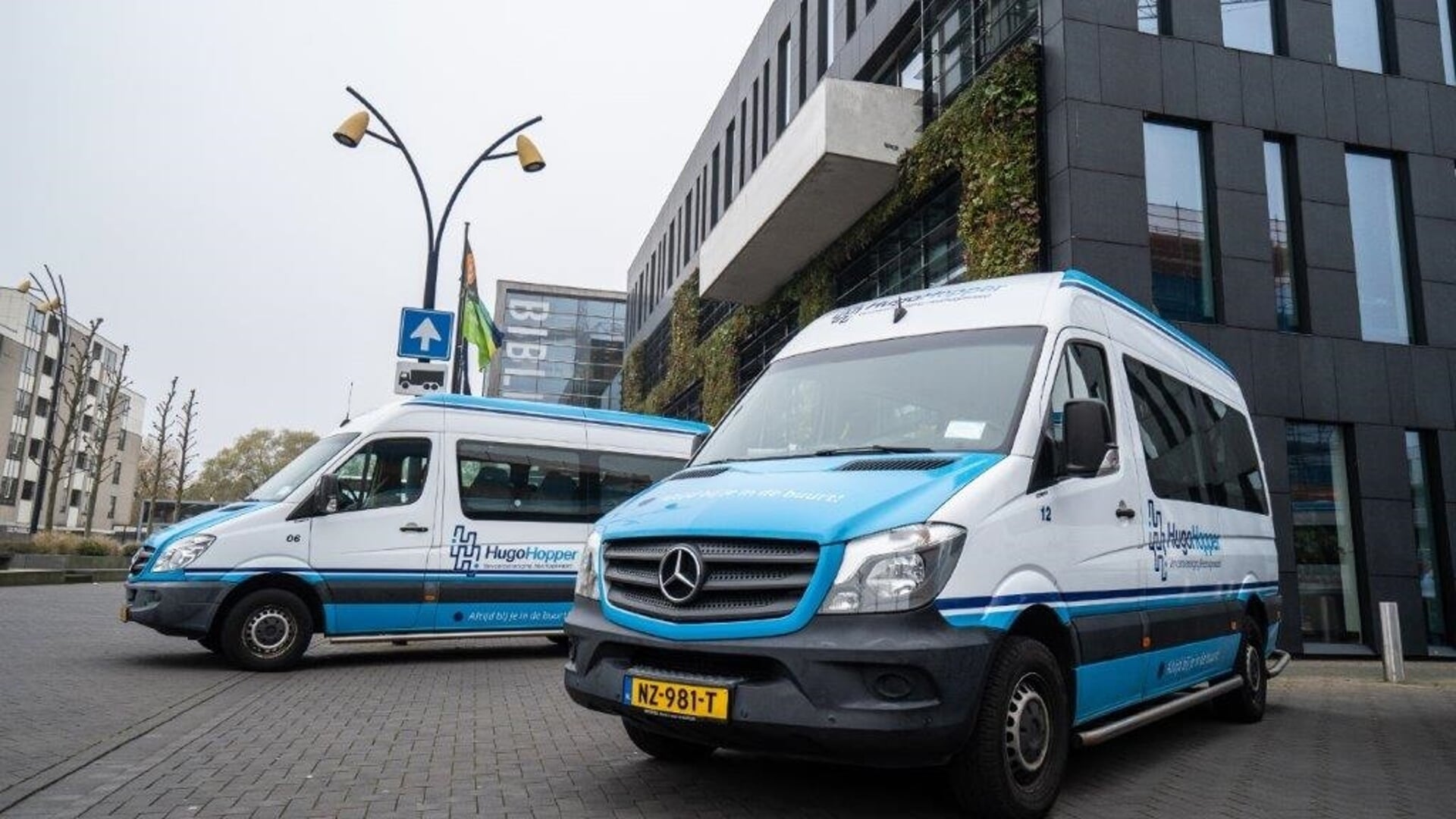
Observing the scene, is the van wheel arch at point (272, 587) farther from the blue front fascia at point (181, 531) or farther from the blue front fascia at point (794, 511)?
the blue front fascia at point (794, 511)

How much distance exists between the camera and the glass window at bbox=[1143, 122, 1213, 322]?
1312cm

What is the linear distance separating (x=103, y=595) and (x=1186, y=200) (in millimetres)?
19607

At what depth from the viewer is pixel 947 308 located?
5.40 metres

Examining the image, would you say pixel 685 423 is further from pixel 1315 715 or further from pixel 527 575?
pixel 1315 715

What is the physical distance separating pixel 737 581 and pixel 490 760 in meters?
2.20

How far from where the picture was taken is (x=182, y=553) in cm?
840

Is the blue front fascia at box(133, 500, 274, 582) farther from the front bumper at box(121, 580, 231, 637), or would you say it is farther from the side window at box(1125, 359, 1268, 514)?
the side window at box(1125, 359, 1268, 514)

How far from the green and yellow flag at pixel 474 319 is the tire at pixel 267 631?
12.0 metres

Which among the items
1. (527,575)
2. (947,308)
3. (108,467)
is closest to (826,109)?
(527,575)

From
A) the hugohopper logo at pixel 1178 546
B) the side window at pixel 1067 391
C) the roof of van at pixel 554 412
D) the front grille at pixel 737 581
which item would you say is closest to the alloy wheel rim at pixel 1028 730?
the side window at pixel 1067 391

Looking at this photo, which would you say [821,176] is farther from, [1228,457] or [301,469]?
[1228,457]

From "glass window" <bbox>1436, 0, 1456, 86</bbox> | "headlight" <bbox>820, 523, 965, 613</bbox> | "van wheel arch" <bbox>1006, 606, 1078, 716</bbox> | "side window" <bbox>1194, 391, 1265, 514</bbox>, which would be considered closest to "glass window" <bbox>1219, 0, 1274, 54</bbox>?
"glass window" <bbox>1436, 0, 1456, 86</bbox>

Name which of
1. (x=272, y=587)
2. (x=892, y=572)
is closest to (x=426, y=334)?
(x=272, y=587)

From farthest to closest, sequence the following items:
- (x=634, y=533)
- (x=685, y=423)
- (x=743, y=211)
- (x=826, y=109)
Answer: (x=743, y=211)
(x=826, y=109)
(x=685, y=423)
(x=634, y=533)
